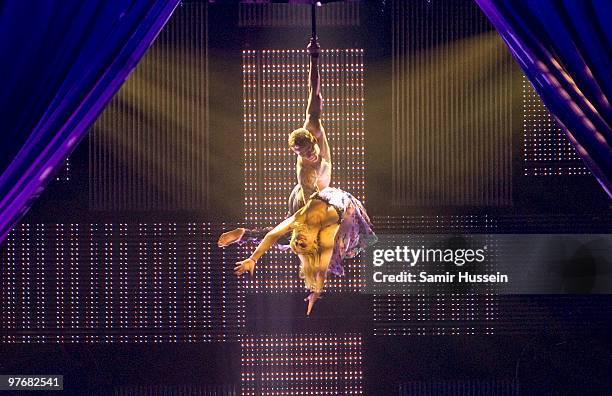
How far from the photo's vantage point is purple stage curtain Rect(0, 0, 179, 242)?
2768 millimetres

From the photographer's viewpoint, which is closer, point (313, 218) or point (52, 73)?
point (52, 73)

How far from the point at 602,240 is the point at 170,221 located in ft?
8.37

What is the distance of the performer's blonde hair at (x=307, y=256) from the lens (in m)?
3.58

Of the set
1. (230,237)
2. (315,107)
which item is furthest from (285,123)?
(230,237)

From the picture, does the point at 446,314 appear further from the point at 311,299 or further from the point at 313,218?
the point at 313,218

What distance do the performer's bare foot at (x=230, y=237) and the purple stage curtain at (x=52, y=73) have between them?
1.07 meters

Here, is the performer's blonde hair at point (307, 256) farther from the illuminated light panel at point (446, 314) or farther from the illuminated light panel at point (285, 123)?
the illuminated light panel at point (446, 314)

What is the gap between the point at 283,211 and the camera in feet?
11.8

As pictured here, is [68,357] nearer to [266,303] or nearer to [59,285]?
[59,285]

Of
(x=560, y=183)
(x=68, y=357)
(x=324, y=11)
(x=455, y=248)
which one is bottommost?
(x=68, y=357)

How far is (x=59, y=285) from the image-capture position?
3598 millimetres

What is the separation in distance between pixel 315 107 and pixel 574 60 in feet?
4.63

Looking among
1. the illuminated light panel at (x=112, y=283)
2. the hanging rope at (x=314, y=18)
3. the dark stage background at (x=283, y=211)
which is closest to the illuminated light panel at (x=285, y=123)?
the dark stage background at (x=283, y=211)

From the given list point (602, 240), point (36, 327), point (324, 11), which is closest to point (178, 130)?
point (324, 11)
